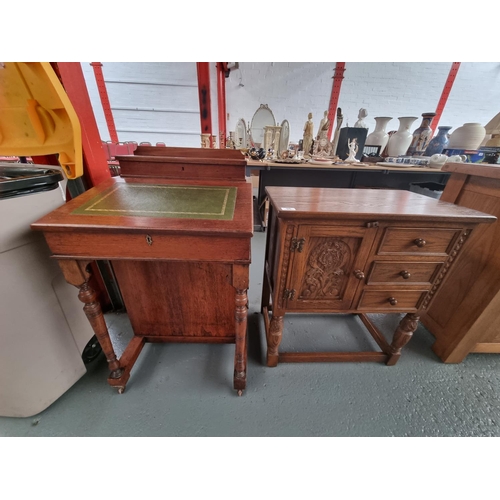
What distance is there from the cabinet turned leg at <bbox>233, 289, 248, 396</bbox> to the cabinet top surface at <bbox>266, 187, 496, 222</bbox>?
353 mm

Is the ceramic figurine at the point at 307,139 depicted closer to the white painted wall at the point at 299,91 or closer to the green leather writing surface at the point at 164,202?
the green leather writing surface at the point at 164,202

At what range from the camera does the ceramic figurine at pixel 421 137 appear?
2.50m

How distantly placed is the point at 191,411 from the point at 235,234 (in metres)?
0.92

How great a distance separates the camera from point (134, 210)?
770mm

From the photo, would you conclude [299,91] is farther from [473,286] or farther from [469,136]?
[473,286]

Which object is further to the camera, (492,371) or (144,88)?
(144,88)

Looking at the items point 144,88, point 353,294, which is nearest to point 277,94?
point 144,88

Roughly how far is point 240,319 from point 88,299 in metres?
0.60

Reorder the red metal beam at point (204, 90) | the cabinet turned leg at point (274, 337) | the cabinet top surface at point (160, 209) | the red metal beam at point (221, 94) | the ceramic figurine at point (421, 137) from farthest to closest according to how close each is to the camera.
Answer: the red metal beam at point (221, 94) < the red metal beam at point (204, 90) < the ceramic figurine at point (421, 137) < the cabinet turned leg at point (274, 337) < the cabinet top surface at point (160, 209)

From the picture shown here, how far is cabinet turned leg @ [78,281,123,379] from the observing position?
850 mm

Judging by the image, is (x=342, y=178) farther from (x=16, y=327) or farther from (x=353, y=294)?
(x=16, y=327)

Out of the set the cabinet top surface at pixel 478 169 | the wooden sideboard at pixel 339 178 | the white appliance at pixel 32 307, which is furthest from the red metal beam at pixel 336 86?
the white appliance at pixel 32 307

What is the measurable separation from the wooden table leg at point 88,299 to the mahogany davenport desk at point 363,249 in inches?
29.1

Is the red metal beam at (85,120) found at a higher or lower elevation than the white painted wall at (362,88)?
lower
